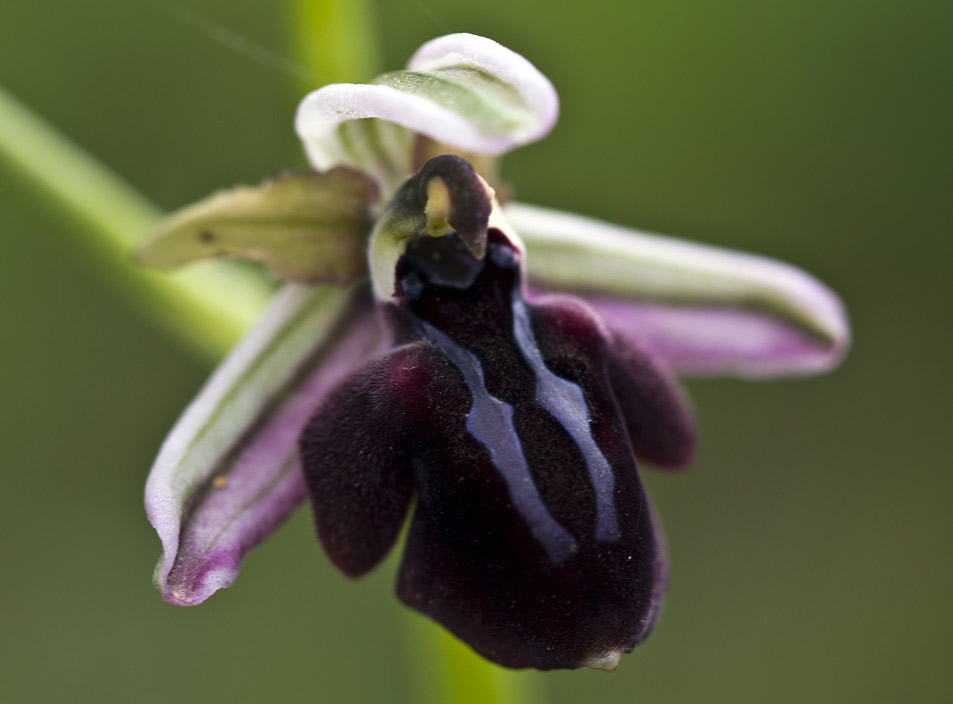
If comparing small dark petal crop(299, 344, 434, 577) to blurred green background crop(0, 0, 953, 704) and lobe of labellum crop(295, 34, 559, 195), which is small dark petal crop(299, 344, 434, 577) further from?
blurred green background crop(0, 0, 953, 704)

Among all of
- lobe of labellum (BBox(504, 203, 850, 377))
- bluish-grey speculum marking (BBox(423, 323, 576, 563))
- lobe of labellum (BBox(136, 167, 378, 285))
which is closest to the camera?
bluish-grey speculum marking (BBox(423, 323, 576, 563))

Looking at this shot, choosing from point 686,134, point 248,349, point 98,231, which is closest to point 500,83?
point 248,349

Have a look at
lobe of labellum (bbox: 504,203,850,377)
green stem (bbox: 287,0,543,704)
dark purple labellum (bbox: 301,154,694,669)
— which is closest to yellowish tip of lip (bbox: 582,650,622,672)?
dark purple labellum (bbox: 301,154,694,669)

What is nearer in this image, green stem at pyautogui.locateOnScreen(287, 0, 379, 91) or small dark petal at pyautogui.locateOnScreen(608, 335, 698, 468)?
small dark petal at pyautogui.locateOnScreen(608, 335, 698, 468)

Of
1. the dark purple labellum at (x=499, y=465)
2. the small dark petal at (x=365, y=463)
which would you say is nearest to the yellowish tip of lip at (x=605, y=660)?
the dark purple labellum at (x=499, y=465)

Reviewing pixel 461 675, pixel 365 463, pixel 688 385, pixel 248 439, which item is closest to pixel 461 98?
pixel 365 463

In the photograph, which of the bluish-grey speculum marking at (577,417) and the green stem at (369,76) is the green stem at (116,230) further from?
the bluish-grey speculum marking at (577,417)

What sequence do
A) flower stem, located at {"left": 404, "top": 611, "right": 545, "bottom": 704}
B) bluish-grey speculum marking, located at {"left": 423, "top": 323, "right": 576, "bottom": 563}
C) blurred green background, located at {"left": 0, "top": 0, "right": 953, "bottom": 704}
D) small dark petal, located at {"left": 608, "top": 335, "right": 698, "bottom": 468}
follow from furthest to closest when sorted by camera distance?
blurred green background, located at {"left": 0, "top": 0, "right": 953, "bottom": 704} < flower stem, located at {"left": 404, "top": 611, "right": 545, "bottom": 704} < small dark petal, located at {"left": 608, "top": 335, "right": 698, "bottom": 468} < bluish-grey speculum marking, located at {"left": 423, "top": 323, "right": 576, "bottom": 563}

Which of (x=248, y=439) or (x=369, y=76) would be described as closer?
(x=248, y=439)

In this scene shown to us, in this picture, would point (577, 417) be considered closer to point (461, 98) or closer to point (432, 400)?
point (432, 400)
